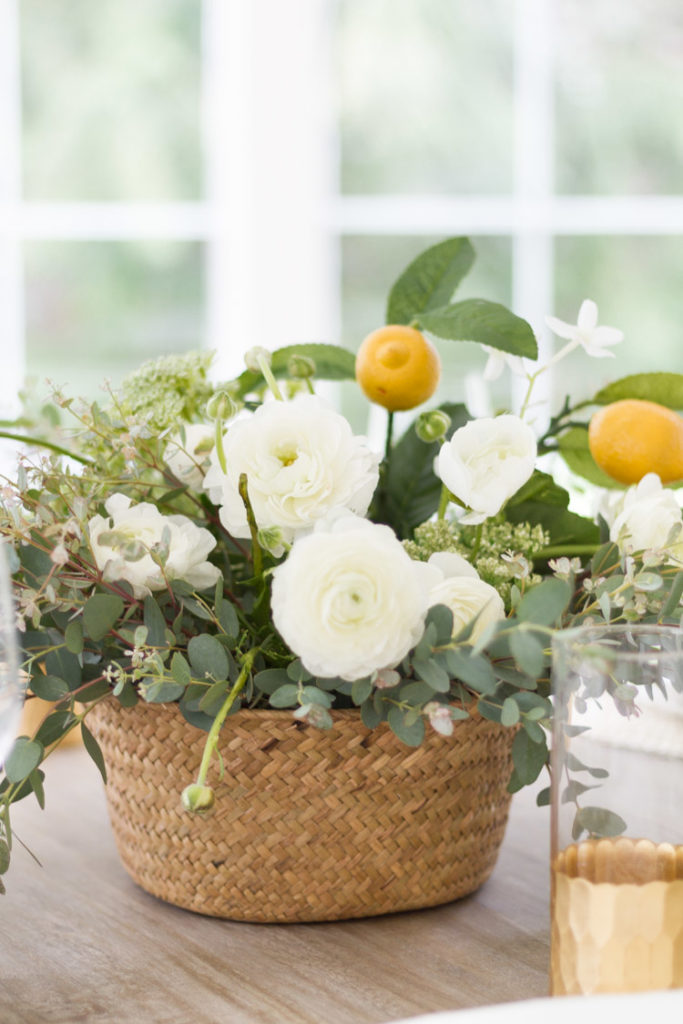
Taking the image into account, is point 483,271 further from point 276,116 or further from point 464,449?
point 464,449

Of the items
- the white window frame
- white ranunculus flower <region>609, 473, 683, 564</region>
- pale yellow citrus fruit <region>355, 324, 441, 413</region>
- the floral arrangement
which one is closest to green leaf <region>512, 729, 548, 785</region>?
the floral arrangement

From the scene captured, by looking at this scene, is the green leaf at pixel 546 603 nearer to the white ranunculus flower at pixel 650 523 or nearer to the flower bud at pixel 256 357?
the white ranunculus flower at pixel 650 523

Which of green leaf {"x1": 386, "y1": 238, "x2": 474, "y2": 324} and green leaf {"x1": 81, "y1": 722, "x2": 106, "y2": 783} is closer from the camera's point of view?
green leaf {"x1": 81, "y1": 722, "x2": 106, "y2": 783}

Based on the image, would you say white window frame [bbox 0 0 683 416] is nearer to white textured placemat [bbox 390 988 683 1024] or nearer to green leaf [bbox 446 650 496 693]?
green leaf [bbox 446 650 496 693]

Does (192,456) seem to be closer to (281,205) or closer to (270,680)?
(270,680)

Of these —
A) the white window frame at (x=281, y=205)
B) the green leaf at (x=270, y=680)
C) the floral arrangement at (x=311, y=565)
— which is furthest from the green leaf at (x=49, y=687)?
the white window frame at (x=281, y=205)

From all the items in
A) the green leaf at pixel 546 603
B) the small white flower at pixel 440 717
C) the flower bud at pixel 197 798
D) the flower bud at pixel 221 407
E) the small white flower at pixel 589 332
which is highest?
the small white flower at pixel 589 332

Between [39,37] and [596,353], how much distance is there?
235 centimetres

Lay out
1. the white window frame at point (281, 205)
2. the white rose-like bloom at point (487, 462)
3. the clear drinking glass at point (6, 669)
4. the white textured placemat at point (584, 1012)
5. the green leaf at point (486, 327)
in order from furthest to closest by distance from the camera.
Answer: the white window frame at point (281, 205), the green leaf at point (486, 327), the white rose-like bloom at point (487, 462), the clear drinking glass at point (6, 669), the white textured placemat at point (584, 1012)

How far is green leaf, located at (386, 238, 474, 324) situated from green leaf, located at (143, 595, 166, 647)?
0.89 feet

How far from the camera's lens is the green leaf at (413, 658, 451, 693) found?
1.53 feet

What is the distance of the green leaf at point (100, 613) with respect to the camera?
1.68ft

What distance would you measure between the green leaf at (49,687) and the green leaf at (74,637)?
0.07 ft

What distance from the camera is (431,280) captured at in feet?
2.25
